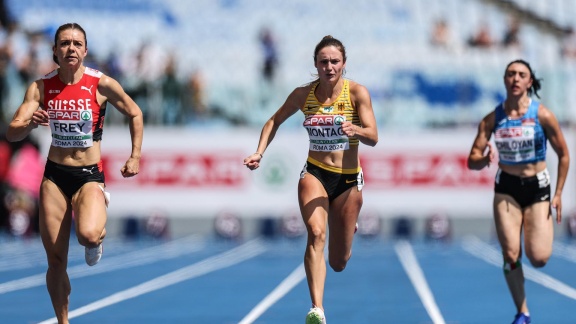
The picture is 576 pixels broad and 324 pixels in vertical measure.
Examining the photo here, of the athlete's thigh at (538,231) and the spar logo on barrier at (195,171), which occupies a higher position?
the athlete's thigh at (538,231)

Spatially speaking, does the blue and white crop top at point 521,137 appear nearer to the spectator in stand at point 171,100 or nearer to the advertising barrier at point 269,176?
the advertising barrier at point 269,176

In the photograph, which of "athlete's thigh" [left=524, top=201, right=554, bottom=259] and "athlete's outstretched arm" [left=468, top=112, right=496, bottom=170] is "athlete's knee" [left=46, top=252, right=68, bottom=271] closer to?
"athlete's outstretched arm" [left=468, top=112, right=496, bottom=170]

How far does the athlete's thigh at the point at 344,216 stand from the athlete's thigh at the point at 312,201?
14 centimetres

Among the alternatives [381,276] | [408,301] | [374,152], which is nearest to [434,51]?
[374,152]

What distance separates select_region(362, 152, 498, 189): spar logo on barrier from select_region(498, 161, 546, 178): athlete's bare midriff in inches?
494

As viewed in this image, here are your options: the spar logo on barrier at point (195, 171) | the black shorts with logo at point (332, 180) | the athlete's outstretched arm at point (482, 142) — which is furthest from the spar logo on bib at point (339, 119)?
the spar logo on barrier at point (195, 171)

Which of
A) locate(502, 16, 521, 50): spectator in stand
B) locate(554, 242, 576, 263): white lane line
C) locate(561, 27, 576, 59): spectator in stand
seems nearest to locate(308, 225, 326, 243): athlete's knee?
locate(554, 242, 576, 263): white lane line

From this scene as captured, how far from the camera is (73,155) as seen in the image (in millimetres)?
8086

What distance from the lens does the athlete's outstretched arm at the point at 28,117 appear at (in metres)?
7.71

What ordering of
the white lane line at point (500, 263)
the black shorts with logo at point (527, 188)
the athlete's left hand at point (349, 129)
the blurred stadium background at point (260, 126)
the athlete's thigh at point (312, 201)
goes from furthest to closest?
the blurred stadium background at point (260, 126)
the white lane line at point (500, 263)
the black shorts with logo at point (527, 188)
the athlete's thigh at point (312, 201)
the athlete's left hand at point (349, 129)

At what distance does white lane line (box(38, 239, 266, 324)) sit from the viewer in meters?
11.1

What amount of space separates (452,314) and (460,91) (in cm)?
1282

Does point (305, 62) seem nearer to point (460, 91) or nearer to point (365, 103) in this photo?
point (460, 91)

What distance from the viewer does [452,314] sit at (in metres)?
10.3
